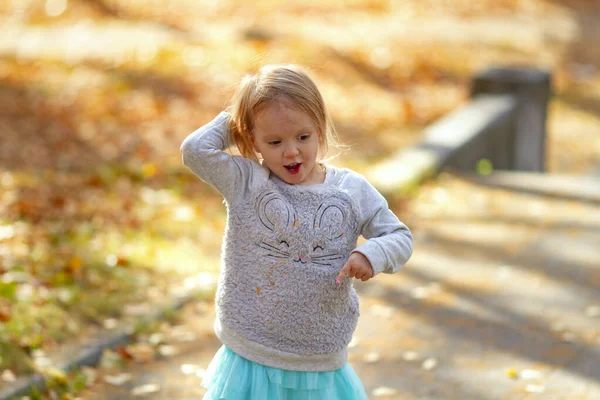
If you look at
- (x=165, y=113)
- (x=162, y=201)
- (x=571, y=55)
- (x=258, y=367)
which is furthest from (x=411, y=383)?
(x=571, y=55)

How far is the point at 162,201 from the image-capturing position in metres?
7.57

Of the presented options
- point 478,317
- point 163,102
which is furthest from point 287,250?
point 163,102

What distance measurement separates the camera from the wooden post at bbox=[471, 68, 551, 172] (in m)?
9.74

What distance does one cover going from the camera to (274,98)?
291cm

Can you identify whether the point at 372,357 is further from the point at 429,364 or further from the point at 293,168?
the point at 293,168

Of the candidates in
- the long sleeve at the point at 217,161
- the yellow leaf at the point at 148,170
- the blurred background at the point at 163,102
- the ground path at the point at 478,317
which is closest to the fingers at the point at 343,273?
the long sleeve at the point at 217,161

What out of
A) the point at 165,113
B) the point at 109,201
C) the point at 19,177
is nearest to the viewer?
the point at 109,201

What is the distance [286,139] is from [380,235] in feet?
1.52

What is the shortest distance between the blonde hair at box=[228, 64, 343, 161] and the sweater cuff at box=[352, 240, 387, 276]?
1.39ft

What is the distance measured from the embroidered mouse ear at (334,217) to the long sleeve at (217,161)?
29 cm

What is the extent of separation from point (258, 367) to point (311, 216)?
1.82ft

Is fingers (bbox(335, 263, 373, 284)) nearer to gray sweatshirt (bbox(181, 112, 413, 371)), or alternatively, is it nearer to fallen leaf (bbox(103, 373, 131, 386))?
gray sweatshirt (bbox(181, 112, 413, 371))

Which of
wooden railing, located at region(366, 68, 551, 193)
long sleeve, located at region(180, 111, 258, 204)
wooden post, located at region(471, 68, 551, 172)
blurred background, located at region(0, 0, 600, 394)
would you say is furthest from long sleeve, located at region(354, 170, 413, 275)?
wooden post, located at region(471, 68, 551, 172)

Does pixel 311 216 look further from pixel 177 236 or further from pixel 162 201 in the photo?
pixel 162 201
